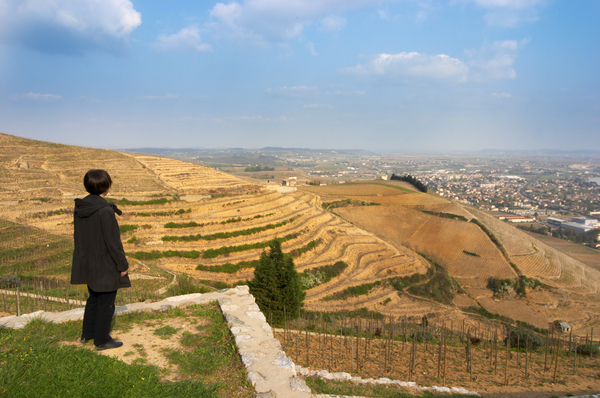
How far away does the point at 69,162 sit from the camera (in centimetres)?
3591

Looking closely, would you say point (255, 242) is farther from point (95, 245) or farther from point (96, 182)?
point (96, 182)

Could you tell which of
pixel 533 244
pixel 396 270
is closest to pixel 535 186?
pixel 533 244

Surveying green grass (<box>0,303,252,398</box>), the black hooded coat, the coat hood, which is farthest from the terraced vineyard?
the coat hood

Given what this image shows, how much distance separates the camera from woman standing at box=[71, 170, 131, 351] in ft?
14.3

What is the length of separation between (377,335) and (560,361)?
5367mm

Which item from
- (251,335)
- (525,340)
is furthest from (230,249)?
(251,335)

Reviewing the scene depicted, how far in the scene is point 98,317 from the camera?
4422 millimetres

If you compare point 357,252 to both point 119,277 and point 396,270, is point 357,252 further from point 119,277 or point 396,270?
point 119,277

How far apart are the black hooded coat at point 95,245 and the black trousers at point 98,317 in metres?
0.20

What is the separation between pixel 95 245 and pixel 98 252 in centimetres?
10

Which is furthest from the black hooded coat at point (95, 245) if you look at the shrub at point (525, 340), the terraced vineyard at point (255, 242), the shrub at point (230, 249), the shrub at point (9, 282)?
the shrub at point (230, 249)

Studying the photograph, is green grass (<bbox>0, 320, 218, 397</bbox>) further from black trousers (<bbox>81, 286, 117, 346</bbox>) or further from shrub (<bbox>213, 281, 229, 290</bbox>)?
shrub (<bbox>213, 281, 229, 290</bbox>)

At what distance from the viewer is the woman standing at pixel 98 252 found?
435 cm

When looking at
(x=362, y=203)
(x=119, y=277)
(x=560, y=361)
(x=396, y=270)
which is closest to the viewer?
(x=119, y=277)
